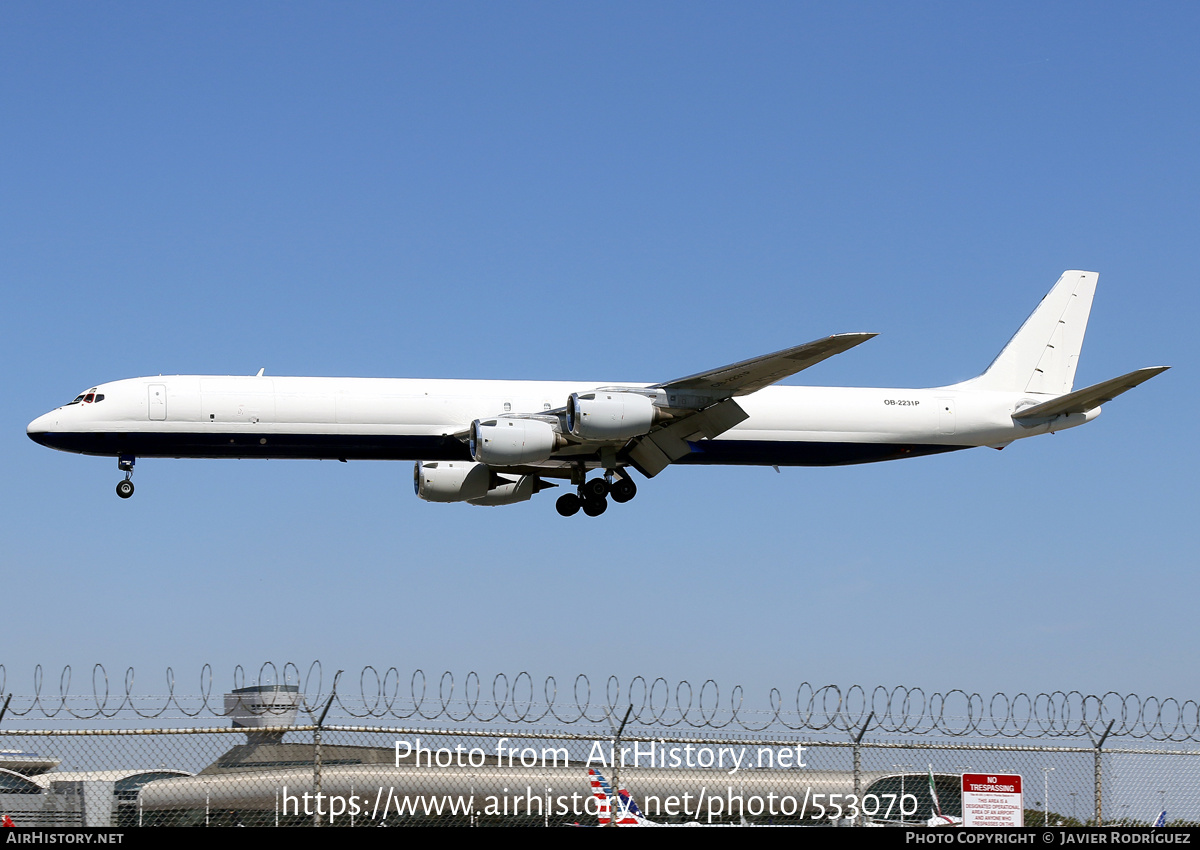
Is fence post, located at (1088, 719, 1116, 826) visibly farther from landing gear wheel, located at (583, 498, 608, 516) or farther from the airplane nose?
the airplane nose

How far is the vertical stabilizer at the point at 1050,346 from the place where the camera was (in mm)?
43094

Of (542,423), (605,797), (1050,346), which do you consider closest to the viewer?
(605,797)

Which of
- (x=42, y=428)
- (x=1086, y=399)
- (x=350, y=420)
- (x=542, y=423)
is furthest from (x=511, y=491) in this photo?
(x=1086, y=399)

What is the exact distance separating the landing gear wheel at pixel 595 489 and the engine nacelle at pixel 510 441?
12.6ft

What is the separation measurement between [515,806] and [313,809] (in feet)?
7.56

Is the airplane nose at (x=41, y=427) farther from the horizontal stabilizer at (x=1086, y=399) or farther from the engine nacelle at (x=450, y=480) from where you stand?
the horizontal stabilizer at (x=1086, y=399)

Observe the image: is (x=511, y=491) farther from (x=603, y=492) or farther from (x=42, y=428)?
(x=42, y=428)

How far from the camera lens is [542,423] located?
33.8 metres

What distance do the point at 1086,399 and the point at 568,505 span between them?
54.3 feet

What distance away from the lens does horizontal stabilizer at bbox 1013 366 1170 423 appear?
35.6 metres

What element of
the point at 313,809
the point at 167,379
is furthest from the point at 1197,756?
the point at 167,379
